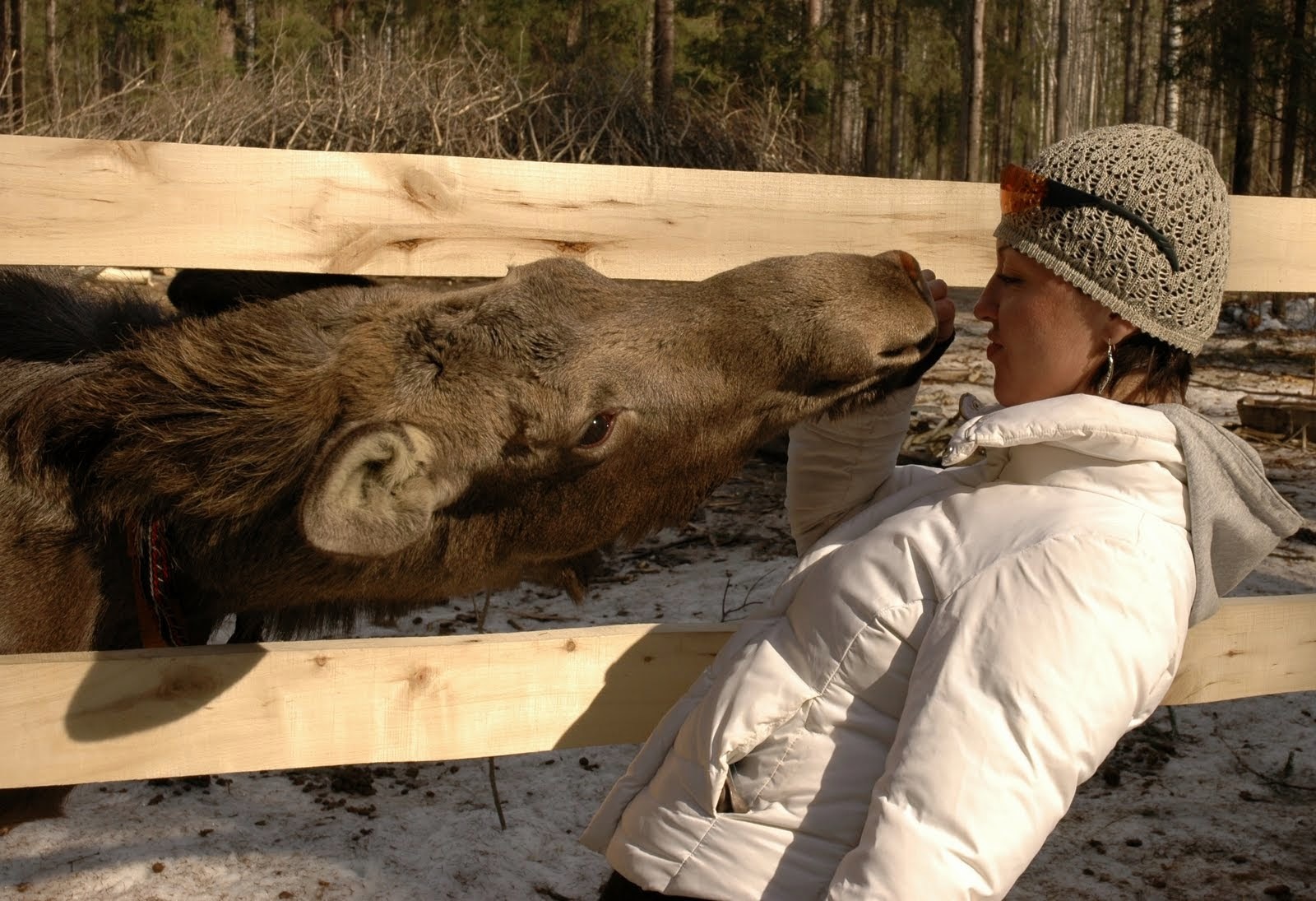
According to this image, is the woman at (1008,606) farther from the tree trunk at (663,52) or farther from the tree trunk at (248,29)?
the tree trunk at (248,29)

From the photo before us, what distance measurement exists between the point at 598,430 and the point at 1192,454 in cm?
129

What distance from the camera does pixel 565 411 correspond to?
273cm

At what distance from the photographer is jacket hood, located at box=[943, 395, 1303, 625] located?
84.7 inches

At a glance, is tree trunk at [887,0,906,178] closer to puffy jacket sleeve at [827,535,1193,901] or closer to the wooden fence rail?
the wooden fence rail

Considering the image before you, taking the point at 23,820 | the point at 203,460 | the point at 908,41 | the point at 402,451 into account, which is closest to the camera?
the point at 402,451

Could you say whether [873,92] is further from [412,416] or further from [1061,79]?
[412,416]

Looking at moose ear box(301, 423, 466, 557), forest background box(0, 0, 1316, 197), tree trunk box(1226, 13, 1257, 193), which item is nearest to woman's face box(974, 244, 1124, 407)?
moose ear box(301, 423, 466, 557)

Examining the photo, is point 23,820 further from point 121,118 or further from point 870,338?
point 121,118

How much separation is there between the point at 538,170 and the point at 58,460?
1.33 meters

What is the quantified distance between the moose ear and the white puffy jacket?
0.70 metres

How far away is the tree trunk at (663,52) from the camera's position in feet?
55.1

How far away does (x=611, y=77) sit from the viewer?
1634 centimetres

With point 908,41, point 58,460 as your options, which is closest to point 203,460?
point 58,460

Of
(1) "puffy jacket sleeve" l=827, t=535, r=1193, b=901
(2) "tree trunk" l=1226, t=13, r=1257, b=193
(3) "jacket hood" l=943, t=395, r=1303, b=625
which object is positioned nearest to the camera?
(1) "puffy jacket sleeve" l=827, t=535, r=1193, b=901
